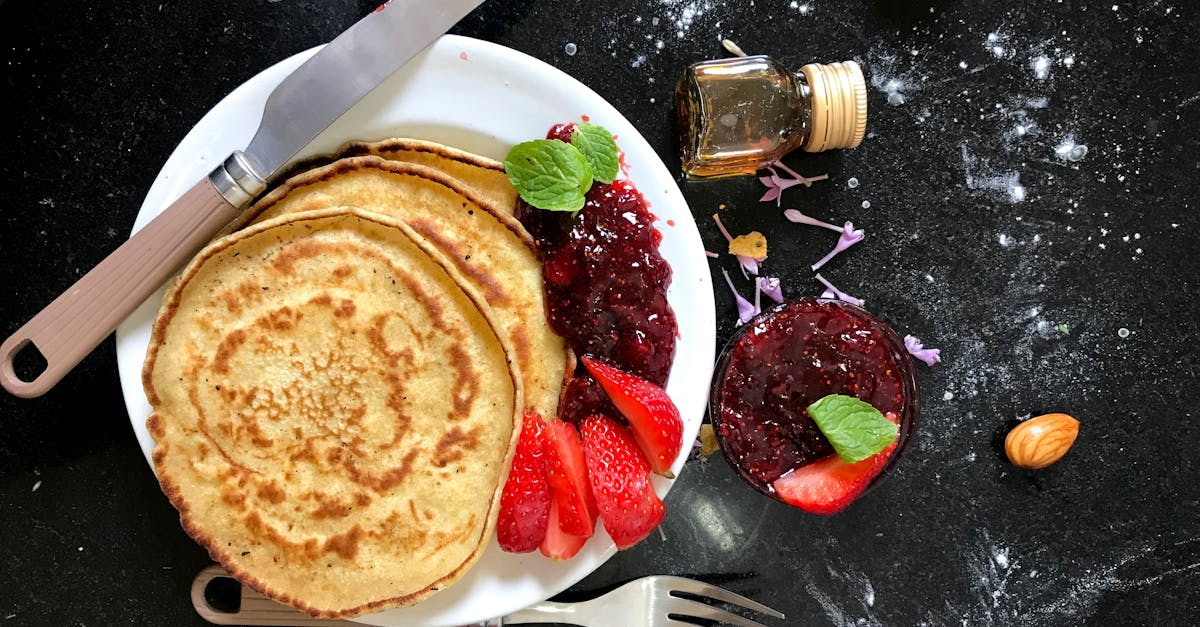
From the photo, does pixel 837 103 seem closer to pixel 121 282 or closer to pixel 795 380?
pixel 795 380

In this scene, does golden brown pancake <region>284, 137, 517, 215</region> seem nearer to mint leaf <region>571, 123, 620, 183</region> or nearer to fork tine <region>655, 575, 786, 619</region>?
mint leaf <region>571, 123, 620, 183</region>

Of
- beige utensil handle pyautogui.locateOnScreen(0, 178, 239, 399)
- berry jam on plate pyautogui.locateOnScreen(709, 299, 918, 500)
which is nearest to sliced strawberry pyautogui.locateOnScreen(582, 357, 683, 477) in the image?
berry jam on plate pyautogui.locateOnScreen(709, 299, 918, 500)

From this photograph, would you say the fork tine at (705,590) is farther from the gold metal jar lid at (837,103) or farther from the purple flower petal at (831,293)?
the gold metal jar lid at (837,103)

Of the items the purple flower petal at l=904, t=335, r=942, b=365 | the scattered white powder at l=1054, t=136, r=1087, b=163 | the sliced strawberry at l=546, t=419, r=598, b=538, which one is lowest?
the purple flower petal at l=904, t=335, r=942, b=365

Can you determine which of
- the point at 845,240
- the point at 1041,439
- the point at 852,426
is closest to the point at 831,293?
the point at 845,240

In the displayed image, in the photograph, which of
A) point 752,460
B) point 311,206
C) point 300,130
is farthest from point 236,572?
point 752,460

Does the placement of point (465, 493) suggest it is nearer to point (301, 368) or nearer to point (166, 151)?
point (301, 368)

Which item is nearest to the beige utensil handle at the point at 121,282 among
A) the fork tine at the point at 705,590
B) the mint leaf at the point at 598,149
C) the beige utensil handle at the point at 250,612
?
the beige utensil handle at the point at 250,612
